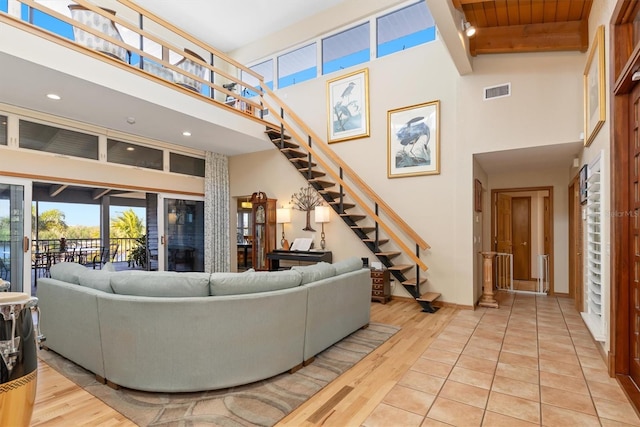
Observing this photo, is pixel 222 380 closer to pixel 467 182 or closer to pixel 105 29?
pixel 467 182

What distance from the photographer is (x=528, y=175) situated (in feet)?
19.8

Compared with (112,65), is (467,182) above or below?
below

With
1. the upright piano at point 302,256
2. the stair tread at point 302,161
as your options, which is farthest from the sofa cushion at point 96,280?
the stair tread at point 302,161

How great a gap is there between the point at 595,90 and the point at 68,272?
18.1ft

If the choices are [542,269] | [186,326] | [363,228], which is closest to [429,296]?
[363,228]

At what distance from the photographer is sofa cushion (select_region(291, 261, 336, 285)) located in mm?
3002

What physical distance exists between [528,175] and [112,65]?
6.96m

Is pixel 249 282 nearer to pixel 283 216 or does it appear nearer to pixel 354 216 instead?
pixel 354 216

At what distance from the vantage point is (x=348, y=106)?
20.2 ft

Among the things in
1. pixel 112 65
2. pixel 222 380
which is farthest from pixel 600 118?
pixel 112 65

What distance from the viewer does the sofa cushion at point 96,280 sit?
8.55 ft

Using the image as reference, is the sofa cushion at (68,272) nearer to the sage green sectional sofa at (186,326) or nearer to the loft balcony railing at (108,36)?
the sage green sectional sofa at (186,326)

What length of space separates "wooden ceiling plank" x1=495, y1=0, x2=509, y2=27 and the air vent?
0.80 metres

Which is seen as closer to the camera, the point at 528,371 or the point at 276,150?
the point at 528,371
